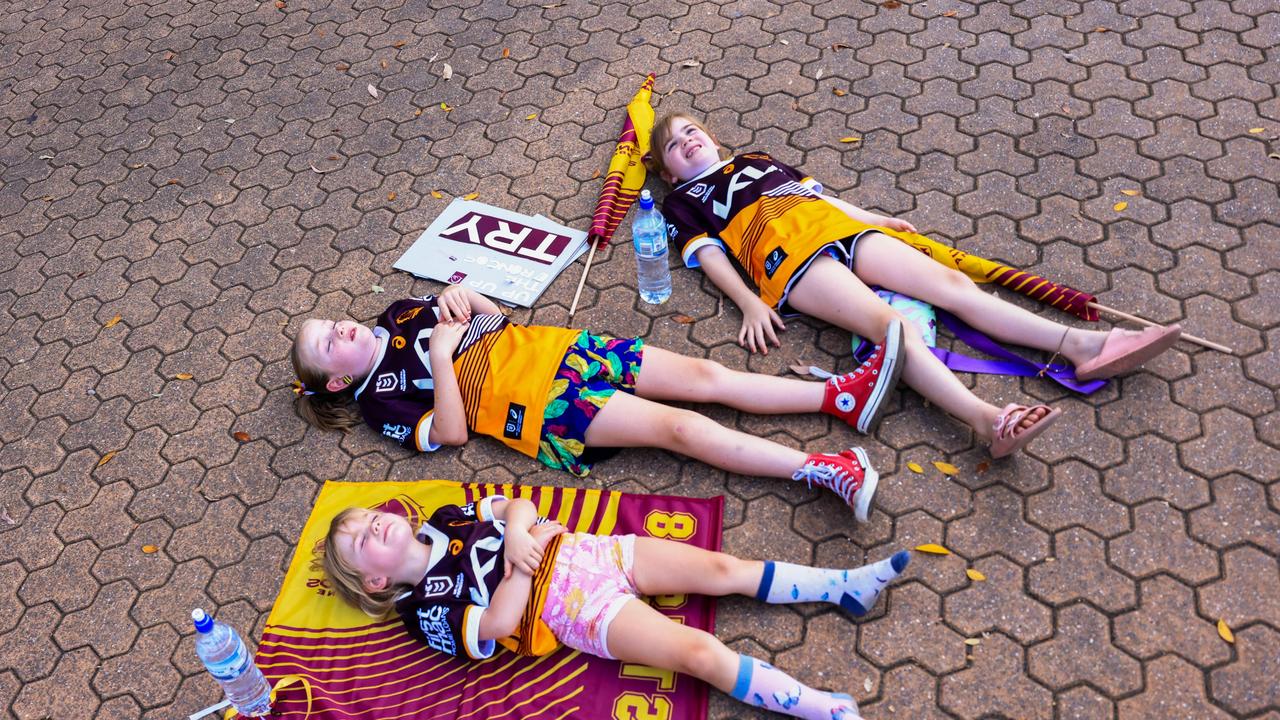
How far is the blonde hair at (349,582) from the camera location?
324cm

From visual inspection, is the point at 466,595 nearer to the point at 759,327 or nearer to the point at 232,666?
the point at 232,666

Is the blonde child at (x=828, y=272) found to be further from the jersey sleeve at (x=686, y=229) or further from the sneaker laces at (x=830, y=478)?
the sneaker laces at (x=830, y=478)

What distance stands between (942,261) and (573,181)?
213cm

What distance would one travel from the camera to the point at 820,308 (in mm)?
4043

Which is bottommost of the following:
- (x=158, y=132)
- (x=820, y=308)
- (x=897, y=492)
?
(x=158, y=132)

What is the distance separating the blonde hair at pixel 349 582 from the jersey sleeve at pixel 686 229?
2.02 m

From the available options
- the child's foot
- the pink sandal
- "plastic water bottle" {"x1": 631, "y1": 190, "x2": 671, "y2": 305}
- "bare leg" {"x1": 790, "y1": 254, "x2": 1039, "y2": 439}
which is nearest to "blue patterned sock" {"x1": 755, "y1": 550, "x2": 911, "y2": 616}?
the child's foot

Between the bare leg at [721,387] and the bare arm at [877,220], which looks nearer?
the bare leg at [721,387]

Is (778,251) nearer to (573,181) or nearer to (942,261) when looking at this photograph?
(942,261)

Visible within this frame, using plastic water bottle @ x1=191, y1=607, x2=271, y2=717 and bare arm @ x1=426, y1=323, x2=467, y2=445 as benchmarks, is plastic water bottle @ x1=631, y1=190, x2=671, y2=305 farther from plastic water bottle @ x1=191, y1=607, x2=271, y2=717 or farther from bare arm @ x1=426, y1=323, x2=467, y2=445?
plastic water bottle @ x1=191, y1=607, x2=271, y2=717

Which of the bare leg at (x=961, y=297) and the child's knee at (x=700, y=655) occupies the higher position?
the bare leg at (x=961, y=297)

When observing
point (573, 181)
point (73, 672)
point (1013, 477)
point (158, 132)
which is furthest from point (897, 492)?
point (158, 132)

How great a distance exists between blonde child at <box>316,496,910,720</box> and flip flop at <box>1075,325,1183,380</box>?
1.30 meters

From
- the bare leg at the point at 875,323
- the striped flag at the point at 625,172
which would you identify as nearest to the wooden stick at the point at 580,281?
the striped flag at the point at 625,172
